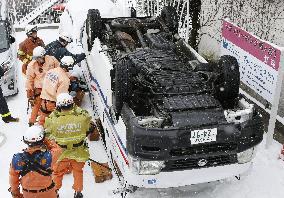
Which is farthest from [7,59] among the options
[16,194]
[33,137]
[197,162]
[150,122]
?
[197,162]

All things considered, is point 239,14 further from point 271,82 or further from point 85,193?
point 85,193

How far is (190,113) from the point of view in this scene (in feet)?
18.1

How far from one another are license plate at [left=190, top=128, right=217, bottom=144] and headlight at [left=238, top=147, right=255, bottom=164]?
52 centimetres

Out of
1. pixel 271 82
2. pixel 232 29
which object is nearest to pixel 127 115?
pixel 271 82

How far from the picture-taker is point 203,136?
17.4ft

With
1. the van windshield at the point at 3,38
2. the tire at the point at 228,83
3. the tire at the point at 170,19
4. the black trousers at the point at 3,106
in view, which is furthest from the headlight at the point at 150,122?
the van windshield at the point at 3,38

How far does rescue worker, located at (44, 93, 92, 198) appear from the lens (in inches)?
226

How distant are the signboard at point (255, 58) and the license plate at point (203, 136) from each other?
2.06 m

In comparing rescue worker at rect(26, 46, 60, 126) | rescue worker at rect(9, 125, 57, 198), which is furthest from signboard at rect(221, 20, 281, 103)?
rescue worker at rect(9, 125, 57, 198)

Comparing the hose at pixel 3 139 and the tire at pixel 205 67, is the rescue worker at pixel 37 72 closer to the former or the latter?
the hose at pixel 3 139

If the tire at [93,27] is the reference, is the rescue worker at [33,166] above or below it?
below

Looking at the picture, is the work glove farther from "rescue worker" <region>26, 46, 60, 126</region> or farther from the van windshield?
the van windshield

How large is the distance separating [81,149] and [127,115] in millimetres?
902

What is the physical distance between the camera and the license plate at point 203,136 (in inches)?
208
